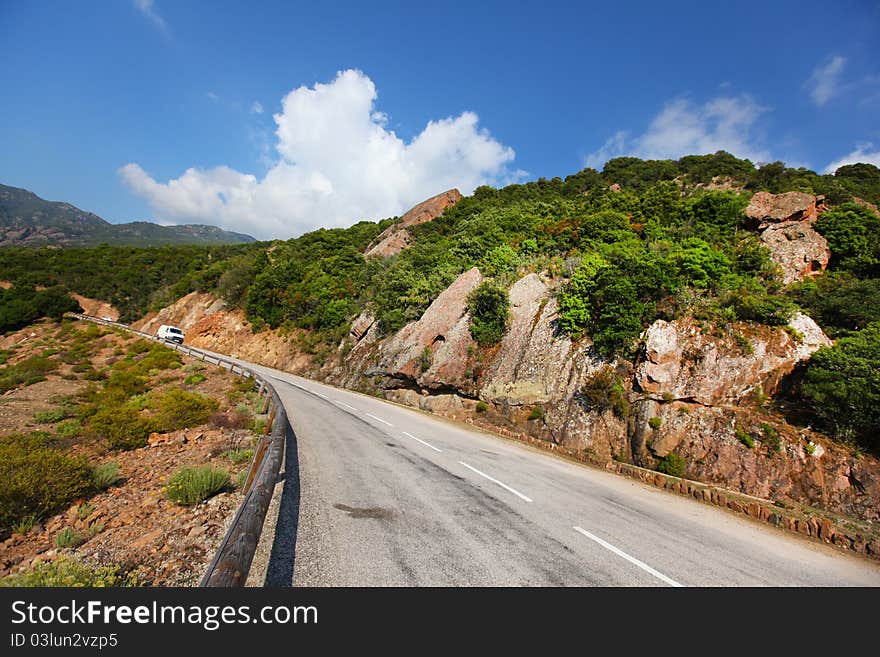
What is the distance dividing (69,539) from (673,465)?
1439cm

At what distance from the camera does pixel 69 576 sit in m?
3.46

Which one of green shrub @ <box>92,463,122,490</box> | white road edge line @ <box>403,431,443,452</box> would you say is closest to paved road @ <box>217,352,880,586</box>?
white road edge line @ <box>403,431,443,452</box>

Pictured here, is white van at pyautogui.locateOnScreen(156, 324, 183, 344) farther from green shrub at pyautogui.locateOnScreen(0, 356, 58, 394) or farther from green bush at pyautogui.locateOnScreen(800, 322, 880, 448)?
green bush at pyautogui.locateOnScreen(800, 322, 880, 448)

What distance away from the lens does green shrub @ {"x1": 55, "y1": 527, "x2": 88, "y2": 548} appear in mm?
4543

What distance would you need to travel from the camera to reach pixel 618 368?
14398mm

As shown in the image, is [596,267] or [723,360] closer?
[723,360]

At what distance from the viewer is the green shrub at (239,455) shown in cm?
788

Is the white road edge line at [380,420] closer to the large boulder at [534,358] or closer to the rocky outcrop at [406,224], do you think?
the large boulder at [534,358]

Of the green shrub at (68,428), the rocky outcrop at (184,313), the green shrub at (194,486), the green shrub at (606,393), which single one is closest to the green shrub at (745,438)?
the green shrub at (606,393)

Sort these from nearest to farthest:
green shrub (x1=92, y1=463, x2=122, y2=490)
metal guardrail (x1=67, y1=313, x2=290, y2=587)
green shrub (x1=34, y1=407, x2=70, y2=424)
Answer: metal guardrail (x1=67, y1=313, x2=290, y2=587) < green shrub (x1=92, y1=463, x2=122, y2=490) < green shrub (x1=34, y1=407, x2=70, y2=424)

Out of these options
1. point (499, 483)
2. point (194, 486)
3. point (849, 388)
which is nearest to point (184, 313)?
A: point (194, 486)

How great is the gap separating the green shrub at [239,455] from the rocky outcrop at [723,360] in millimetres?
13597

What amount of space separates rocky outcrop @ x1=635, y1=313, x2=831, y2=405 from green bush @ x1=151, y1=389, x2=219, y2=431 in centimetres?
1648

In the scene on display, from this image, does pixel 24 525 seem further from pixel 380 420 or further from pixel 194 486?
pixel 380 420
